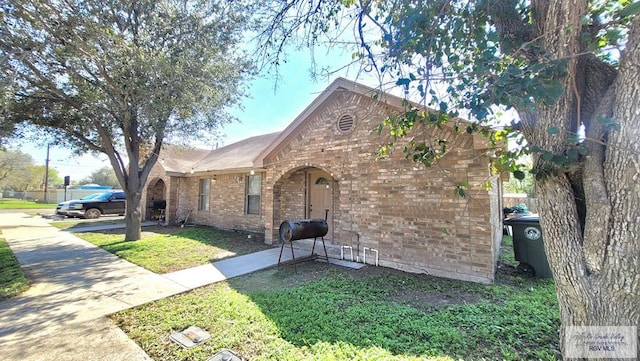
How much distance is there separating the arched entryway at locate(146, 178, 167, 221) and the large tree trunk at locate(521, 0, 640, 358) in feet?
60.4

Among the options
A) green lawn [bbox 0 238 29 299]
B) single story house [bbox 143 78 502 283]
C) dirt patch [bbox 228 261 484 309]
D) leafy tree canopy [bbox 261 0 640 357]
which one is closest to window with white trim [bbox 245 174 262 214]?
single story house [bbox 143 78 502 283]

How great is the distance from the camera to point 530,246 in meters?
6.30

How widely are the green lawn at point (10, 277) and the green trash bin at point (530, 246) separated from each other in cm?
1039

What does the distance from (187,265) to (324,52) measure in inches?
240

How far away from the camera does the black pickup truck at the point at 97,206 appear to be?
17.5m

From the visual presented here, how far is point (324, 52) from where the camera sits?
4312 millimetres

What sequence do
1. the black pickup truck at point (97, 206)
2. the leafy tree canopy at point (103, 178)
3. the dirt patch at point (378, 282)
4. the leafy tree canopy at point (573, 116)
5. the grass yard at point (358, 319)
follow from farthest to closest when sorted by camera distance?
the leafy tree canopy at point (103, 178) < the black pickup truck at point (97, 206) < the dirt patch at point (378, 282) < the grass yard at point (358, 319) < the leafy tree canopy at point (573, 116)

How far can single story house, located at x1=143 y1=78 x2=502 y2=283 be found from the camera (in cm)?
577

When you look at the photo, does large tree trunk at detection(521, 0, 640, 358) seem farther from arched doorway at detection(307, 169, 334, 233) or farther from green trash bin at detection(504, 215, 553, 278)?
arched doorway at detection(307, 169, 334, 233)

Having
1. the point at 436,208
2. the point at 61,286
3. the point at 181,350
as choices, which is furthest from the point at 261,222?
the point at 181,350

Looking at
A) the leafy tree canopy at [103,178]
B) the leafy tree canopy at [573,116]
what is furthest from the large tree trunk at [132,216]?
the leafy tree canopy at [103,178]

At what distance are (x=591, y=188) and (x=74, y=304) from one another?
7145mm

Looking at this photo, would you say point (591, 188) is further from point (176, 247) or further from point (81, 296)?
point (176, 247)

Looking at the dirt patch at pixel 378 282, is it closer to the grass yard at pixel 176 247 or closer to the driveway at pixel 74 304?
the driveway at pixel 74 304
